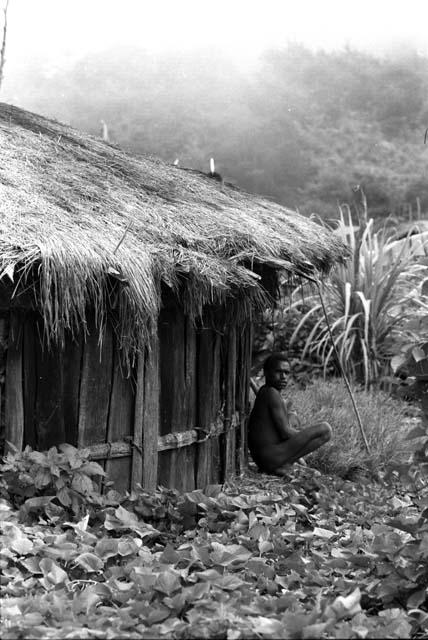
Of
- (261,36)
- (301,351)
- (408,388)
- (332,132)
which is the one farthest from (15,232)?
(261,36)

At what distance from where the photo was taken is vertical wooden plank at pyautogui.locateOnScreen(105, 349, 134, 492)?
4.99m

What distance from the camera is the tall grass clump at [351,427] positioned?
697 cm

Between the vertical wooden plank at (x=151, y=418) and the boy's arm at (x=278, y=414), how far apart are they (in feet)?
4.62

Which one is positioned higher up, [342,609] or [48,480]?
[48,480]

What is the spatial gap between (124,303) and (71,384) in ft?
1.99

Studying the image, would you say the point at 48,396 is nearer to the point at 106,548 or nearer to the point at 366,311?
the point at 106,548

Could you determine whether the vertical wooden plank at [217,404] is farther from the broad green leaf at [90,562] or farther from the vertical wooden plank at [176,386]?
the broad green leaf at [90,562]

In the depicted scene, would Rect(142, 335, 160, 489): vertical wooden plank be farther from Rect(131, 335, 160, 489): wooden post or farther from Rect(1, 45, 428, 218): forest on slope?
Rect(1, 45, 428, 218): forest on slope

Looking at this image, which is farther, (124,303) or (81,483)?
(124,303)

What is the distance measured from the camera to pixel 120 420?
5039 millimetres

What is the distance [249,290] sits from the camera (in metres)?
5.36

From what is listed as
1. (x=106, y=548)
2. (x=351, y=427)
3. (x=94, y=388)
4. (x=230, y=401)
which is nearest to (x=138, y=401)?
(x=94, y=388)

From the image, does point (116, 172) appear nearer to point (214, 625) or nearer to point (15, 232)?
point (15, 232)

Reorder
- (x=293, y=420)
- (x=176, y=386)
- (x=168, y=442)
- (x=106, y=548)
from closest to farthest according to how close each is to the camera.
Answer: (x=106, y=548), (x=168, y=442), (x=176, y=386), (x=293, y=420)
